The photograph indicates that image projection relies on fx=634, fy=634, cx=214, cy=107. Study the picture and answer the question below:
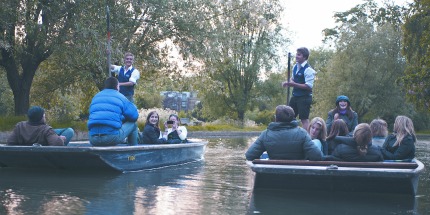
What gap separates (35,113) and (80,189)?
7.13 ft

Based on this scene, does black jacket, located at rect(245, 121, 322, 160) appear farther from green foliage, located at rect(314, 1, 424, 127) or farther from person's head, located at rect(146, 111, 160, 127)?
green foliage, located at rect(314, 1, 424, 127)

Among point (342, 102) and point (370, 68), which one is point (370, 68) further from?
point (342, 102)

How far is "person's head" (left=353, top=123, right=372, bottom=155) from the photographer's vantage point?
296 inches

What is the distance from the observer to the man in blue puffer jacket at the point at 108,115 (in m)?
9.48

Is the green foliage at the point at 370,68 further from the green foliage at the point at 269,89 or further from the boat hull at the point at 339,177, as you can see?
the boat hull at the point at 339,177

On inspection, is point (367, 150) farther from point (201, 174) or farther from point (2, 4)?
point (2, 4)

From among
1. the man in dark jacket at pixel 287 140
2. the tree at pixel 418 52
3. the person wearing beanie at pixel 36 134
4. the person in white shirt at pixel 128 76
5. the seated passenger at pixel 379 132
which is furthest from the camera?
the tree at pixel 418 52

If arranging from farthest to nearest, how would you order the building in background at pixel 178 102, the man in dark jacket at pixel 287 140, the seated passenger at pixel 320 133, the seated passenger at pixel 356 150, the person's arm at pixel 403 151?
the building in background at pixel 178 102
the seated passenger at pixel 320 133
the person's arm at pixel 403 151
the man in dark jacket at pixel 287 140
the seated passenger at pixel 356 150

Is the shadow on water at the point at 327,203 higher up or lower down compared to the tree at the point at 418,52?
lower down

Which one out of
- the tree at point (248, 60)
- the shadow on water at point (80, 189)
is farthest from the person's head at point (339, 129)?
the tree at point (248, 60)

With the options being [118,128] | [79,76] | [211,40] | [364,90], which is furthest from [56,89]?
[364,90]

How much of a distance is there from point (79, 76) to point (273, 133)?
16551 mm

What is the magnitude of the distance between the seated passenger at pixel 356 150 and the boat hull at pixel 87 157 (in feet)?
11.1

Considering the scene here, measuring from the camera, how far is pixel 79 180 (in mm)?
8883
